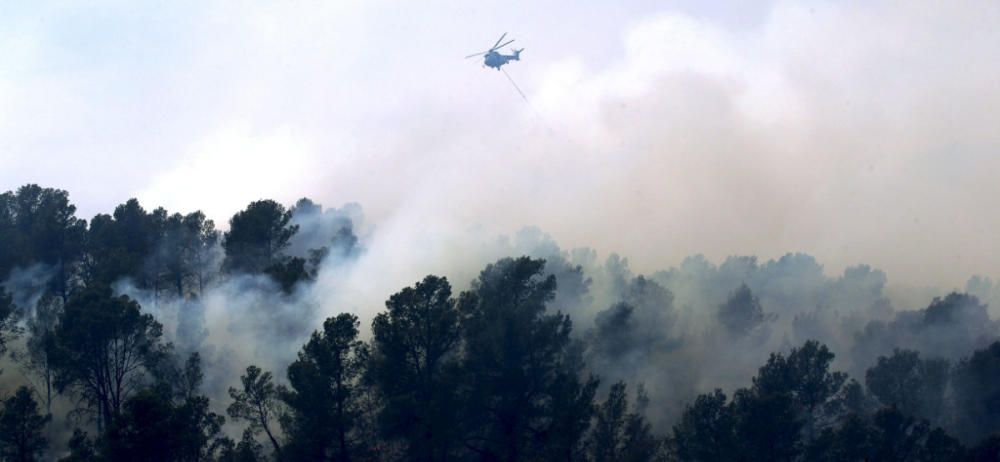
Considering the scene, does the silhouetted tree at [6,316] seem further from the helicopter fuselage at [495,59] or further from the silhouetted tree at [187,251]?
the helicopter fuselage at [495,59]

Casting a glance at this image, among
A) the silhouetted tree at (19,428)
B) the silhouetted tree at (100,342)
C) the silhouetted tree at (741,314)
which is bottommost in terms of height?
the silhouetted tree at (19,428)

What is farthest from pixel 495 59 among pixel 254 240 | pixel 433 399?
pixel 433 399

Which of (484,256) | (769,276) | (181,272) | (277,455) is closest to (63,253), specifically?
(181,272)

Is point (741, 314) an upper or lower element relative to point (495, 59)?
lower

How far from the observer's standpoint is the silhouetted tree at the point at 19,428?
7244cm

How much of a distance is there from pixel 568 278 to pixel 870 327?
3946cm

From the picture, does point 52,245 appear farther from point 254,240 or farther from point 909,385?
point 909,385

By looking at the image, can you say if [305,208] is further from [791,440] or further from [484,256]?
[791,440]

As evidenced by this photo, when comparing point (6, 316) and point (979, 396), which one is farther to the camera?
point (979, 396)

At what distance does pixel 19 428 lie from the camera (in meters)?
72.8

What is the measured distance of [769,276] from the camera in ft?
533

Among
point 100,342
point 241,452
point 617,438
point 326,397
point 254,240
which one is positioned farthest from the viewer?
point 254,240

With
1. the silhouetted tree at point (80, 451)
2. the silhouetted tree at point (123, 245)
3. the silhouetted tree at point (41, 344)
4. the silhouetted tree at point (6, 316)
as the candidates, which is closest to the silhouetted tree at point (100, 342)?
the silhouetted tree at point (41, 344)

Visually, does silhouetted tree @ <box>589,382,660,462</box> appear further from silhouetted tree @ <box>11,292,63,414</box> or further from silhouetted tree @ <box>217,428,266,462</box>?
silhouetted tree @ <box>11,292,63,414</box>
